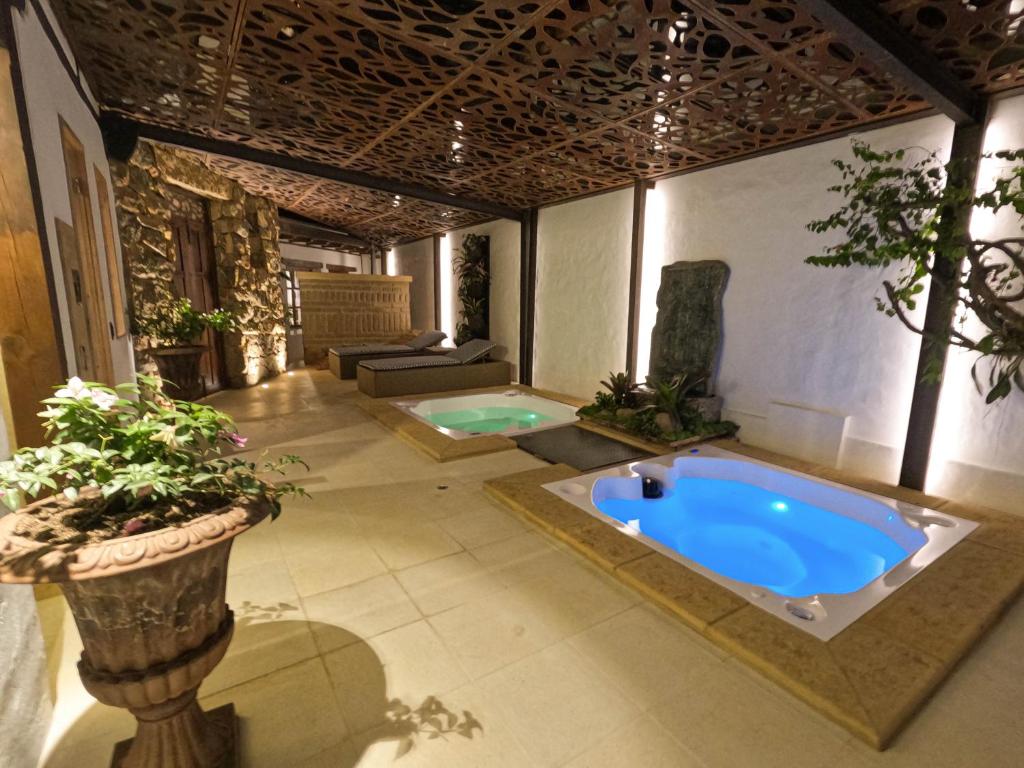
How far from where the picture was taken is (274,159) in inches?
180

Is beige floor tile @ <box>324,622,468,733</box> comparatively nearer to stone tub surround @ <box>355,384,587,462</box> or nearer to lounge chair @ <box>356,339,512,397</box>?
stone tub surround @ <box>355,384,587,462</box>

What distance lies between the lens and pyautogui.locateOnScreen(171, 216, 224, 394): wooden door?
574 cm

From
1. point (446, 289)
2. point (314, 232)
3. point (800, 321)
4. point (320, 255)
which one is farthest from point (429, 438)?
point (320, 255)

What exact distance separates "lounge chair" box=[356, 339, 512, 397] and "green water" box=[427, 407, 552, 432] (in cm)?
69

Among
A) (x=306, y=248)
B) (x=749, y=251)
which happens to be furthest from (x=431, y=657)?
(x=306, y=248)

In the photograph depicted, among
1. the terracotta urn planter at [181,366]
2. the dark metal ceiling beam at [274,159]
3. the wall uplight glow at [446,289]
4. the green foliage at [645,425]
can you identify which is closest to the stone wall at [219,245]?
the terracotta urn planter at [181,366]

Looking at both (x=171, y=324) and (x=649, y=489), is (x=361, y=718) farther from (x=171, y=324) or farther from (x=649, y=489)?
(x=171, y=324)

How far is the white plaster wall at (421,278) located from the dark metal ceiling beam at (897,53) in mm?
8113

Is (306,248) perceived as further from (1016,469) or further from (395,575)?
(1016,469)

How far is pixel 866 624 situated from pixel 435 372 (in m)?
5.40

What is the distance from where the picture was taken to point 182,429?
3.71 ft

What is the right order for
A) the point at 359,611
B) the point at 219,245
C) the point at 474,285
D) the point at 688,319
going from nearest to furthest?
1. the point at 359,611
2. the point at 688,319
3. the point at 219,245
4. the point at 474,285

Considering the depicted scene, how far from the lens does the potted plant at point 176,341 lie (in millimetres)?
4625

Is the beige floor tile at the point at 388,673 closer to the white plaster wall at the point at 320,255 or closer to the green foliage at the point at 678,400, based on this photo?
the green foliage at the point at 678,400
